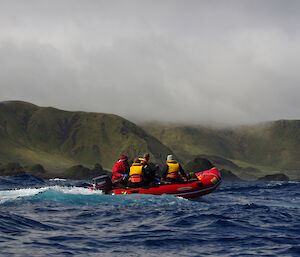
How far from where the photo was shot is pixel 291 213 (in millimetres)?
19031

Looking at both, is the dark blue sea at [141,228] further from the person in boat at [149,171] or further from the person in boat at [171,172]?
the person in boat at [171,172]

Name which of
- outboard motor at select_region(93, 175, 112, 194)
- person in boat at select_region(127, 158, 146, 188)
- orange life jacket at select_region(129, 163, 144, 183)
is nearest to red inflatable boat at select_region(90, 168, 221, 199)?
outboard motor at select_region(93, 175, 112, 194)

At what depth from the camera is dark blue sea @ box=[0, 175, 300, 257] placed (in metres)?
10.6

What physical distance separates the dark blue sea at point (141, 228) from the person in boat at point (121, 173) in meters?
3.12

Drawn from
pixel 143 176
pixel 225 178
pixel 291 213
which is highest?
pixel 143 176

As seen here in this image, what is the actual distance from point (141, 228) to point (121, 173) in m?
11.2

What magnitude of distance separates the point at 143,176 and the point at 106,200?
10.8 ft

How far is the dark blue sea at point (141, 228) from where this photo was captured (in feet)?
34.7

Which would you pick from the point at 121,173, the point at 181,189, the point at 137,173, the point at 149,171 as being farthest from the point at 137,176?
the point at 181,189

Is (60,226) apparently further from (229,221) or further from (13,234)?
(229,221)

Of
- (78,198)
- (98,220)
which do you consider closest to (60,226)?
(98,220)

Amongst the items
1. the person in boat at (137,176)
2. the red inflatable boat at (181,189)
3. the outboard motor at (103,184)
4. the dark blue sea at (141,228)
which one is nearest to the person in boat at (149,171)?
the person in boat at (137,176)

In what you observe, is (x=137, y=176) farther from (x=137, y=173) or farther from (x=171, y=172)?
(x=171, y=172)

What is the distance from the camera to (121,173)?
24.7 m
